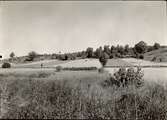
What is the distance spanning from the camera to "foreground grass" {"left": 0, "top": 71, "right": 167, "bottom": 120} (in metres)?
4.28

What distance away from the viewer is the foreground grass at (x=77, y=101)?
14.0ft

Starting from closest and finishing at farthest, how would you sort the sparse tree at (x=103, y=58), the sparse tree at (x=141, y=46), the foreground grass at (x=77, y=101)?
the foreground grass at (x=77, y=101) < the sparse tree at (x=141, y=46) < the sparse tree at (x=103, y=58)

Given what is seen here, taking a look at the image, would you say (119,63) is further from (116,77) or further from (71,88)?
(71,88)

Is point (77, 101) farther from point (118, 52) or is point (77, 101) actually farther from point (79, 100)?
point (118, 52)

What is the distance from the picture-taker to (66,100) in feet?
15.7

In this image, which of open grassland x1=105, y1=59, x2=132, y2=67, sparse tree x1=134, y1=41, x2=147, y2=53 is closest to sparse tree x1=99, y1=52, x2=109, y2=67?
open grassland x1=105, y1=59, x2=132, y2=67

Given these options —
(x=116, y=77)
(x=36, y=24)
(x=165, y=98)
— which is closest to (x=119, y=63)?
(x=116, y=77)

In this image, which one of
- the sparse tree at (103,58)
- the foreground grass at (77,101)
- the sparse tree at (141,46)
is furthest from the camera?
the sparse tree at (103,58)

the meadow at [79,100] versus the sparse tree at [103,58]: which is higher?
the sparse tree at [103,58]

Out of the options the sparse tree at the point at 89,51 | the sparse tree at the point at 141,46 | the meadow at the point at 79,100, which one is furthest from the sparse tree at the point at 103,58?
the meadow at the point at 79,100

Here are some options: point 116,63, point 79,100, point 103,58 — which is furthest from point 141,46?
point 79,100

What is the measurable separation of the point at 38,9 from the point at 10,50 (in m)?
1.40

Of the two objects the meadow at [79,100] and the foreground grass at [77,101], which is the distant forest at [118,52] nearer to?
the meadow at [79,100]

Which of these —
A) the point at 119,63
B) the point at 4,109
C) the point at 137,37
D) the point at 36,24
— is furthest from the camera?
the point at 119,63
